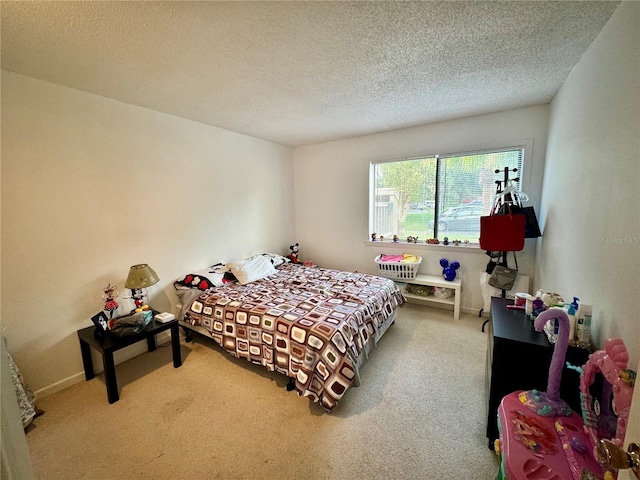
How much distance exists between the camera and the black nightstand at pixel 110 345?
196 cm

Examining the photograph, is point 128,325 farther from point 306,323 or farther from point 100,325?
point 306,323

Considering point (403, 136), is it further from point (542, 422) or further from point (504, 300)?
point (542, 422)

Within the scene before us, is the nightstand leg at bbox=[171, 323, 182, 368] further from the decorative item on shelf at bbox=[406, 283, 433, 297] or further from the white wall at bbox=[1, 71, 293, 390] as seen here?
the decorative item on shelf at bbox=[406, 283, 433, 297]

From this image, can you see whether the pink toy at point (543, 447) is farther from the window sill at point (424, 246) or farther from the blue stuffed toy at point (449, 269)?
the window sill at point (424, 246)

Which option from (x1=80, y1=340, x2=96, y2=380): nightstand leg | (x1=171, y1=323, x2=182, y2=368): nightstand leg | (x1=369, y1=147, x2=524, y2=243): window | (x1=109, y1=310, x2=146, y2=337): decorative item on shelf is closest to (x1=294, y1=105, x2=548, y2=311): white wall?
(x1=369, y1=147, x2=524, y2=243): window

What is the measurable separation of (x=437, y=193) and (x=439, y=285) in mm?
1210

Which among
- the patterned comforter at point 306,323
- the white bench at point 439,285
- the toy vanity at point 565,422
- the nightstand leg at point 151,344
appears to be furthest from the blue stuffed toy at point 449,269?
the nightstand leg at point 151,344

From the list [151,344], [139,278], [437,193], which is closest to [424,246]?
[437,193]

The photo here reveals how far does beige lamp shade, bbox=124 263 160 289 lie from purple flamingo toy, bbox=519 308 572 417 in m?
2.80

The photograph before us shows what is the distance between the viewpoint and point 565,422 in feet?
3.78

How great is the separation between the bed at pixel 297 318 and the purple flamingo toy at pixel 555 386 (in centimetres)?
103

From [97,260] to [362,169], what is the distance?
3297 mm

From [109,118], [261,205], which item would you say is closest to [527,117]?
[261,205]

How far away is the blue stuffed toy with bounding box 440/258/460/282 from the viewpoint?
3.28 metres
